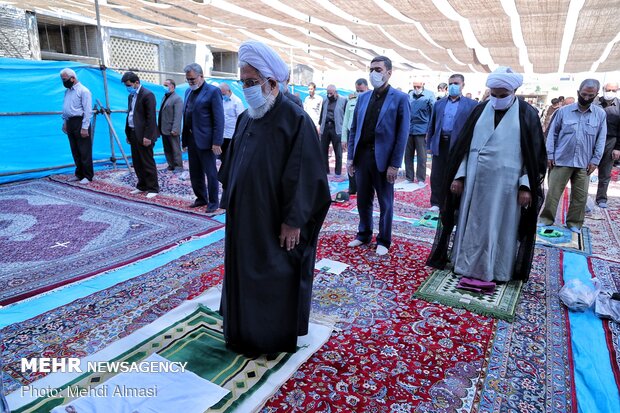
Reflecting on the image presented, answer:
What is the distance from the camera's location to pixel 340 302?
292cm

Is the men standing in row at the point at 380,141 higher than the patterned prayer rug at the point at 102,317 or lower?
higher

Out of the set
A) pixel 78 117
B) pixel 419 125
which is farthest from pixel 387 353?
pixel 78 117

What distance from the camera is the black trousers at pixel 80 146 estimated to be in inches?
244

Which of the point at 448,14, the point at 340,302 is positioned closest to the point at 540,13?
the point at 448,14

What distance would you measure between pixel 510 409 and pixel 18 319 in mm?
2860

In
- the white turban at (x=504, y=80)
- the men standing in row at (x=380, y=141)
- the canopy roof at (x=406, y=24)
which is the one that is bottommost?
the men standing in row at (x=380, y=141)

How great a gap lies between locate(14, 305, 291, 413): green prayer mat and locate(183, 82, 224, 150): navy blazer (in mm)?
2670

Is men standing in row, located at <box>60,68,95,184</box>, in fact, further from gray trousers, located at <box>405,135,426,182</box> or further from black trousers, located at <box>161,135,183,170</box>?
gray trousers, located at <box>405,135,426,182</box>

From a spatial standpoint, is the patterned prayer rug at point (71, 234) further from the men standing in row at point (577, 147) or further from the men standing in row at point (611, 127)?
the men standing in row at point (611, 127)

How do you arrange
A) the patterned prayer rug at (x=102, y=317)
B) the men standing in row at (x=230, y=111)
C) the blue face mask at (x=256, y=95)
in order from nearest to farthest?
1. the blue face mask at (x=256, y=95)
2. the patterned prayer rug at (x=102, y=317)
3. the men standing in row at (x=230, y=111)

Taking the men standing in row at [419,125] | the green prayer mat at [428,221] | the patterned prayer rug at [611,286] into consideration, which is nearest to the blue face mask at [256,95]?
the patterned prayer rug at [611,286]

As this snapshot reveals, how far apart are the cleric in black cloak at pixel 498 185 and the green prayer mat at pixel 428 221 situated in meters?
1.49

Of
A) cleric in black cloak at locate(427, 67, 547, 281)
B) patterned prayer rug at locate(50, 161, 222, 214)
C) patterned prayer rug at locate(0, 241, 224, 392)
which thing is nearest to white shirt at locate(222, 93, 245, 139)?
patterned prayer rug at locate(50, 161, 222, 214)

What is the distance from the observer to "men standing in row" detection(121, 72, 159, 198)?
18.1ft
